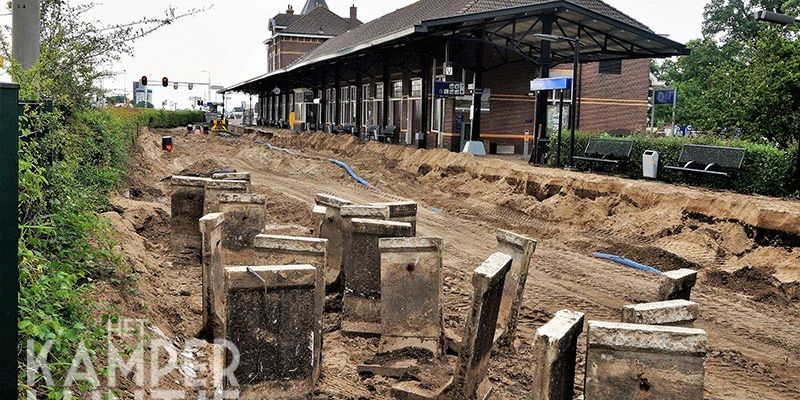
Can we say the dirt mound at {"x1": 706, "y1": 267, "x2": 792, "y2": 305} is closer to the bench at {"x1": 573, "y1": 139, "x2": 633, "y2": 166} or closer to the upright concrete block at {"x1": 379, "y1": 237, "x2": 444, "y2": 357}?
the upright concrete block at {"x1": 379, "y1": 237, "x2": 444, "y2": 357}

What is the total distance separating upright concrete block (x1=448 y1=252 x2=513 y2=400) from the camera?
6605 mm

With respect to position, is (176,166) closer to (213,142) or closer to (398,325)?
(213,142)

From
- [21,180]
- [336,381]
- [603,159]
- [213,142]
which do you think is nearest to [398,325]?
[336,381]

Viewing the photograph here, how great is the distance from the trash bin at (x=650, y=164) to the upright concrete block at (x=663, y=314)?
14.2 metres

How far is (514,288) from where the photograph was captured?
8398 mm

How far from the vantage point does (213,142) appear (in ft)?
140

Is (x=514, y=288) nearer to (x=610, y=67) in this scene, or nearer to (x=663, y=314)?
(x=663, y=314)

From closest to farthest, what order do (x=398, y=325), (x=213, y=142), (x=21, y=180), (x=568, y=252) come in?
(x=21, y=180)
(x=398, y=325)
(x=568, y=252)
(x=213, y=142)

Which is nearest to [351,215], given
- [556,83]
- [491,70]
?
[556,83]

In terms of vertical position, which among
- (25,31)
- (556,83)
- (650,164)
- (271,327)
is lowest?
(271,327)

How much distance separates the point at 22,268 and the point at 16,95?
1.77 metres

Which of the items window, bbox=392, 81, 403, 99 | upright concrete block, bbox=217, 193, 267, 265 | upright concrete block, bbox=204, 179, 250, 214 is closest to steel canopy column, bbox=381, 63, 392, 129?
window, bbox=392, 81, 403, 99

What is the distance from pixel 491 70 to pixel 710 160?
15226 mm

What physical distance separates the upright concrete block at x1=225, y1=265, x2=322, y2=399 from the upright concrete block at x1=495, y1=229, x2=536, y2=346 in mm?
2679
